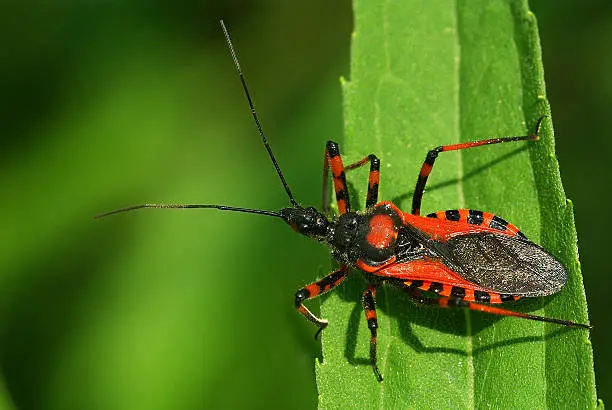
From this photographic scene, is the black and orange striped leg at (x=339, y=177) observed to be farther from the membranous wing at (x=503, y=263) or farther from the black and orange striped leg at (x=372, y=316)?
the membranous wing at (x=503, y=263)

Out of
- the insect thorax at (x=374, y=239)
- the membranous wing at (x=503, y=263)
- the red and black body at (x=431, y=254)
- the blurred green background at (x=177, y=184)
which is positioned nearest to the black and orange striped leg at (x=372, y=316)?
the red and black body at (x=431, y=254)

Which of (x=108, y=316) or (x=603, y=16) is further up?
(x=603, y=16)

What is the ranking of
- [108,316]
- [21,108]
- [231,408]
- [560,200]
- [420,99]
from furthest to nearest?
[21,108]
[108,316]
[231,408]
[420,99]
[560,200]

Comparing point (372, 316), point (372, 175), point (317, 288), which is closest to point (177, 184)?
point (317, 288)

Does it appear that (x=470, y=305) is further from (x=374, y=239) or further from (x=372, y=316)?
(x=374, y=239)

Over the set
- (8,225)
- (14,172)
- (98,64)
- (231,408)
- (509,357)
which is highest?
(98,64)

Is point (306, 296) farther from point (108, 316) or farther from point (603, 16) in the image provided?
point (603, 16)

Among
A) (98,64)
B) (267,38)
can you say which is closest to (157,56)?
(98,64)

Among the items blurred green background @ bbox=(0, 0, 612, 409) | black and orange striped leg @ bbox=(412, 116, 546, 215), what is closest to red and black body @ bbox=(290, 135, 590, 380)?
black and orange striped leg @ bbox=(412, 116, 546, 215)
